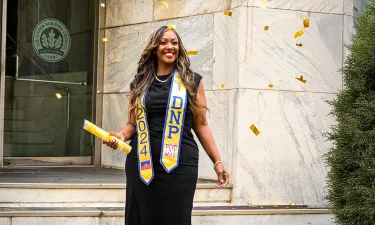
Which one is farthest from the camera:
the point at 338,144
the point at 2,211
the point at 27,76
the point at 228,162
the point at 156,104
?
the point at 27,76

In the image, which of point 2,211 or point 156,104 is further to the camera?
point 2,211

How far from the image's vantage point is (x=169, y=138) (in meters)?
4.62

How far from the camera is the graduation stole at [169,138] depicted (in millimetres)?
4609

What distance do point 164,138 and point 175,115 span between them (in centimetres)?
15

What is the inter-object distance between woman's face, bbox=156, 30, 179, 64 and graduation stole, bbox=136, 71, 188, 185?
0.64 ft

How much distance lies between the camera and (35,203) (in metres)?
7.39

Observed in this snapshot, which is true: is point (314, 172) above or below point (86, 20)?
below

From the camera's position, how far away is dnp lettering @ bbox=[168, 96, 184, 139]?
4613 millimetres

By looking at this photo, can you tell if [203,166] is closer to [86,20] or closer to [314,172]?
[314,172]

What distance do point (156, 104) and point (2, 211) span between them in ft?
8.81

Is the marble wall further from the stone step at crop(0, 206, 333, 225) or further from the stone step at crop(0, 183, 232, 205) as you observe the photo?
the stone step at crop(0, 183, 232, 205)

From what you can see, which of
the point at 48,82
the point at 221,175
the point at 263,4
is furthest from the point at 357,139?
the point at 48,82

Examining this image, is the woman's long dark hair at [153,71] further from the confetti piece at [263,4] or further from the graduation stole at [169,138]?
the confetti piece at [263,4]

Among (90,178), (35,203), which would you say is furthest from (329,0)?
(35,203)
